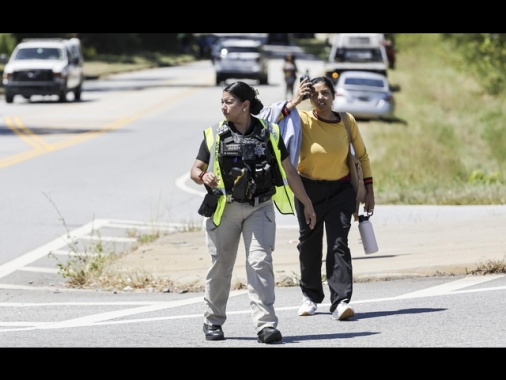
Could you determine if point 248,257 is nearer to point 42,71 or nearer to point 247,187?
point 247,187

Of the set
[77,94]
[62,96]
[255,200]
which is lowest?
[77,94]

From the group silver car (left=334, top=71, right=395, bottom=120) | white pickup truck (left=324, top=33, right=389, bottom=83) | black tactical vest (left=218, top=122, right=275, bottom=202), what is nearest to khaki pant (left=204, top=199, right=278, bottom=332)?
black tactical vest (left=218, top=122, right=275, bottom=202)

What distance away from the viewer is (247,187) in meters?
8.27

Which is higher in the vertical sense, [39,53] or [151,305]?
[151,305]

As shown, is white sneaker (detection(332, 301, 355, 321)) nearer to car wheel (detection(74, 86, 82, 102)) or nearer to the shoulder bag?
the shoulder bag

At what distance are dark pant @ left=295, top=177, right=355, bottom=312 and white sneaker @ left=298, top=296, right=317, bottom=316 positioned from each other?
0.05 meters

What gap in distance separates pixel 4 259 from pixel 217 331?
5.81m

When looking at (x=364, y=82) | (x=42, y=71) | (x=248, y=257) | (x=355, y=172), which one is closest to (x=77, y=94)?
(x=42, y=71)

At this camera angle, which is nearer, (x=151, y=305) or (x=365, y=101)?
(x=151, y=305)

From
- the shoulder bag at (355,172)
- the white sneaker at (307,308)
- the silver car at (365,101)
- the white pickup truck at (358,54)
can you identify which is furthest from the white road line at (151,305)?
the white pickup truck at (358,54)

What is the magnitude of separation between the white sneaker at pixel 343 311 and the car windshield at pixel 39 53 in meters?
33.9

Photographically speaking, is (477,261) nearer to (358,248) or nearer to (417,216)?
(358,248)

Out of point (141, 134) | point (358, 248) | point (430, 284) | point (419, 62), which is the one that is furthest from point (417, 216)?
point (419, 62)

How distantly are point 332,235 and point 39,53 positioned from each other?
1355 inches
